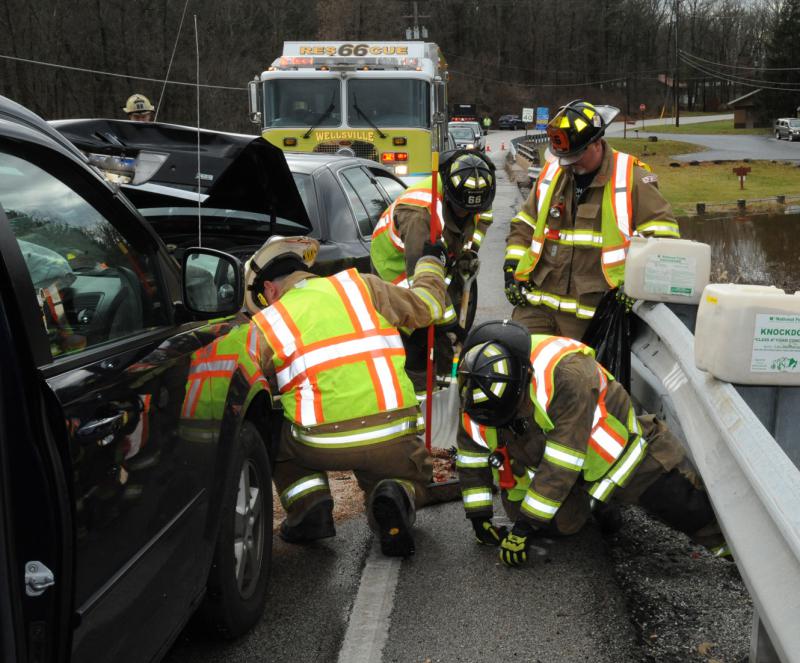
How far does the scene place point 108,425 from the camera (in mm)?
2289

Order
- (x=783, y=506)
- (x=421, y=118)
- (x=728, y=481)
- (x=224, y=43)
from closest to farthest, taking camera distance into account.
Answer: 1. (x=783, y=506)
2. (x=728, y=481)
3. (x=421, y=118)
4. (x=224, y=43)

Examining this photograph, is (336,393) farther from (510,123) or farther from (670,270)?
(510,123)

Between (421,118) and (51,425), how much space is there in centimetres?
1291

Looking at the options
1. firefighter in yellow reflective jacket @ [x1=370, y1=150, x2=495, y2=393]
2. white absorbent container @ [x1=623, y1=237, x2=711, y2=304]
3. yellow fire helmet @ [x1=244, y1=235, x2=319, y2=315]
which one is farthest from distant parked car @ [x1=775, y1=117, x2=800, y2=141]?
yellow fire helmet @ [x1=244, y1=235, x2=319, y2=315]

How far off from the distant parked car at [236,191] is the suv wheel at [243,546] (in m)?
1.78

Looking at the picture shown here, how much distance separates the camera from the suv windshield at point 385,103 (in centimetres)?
1443

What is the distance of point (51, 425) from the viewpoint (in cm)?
201

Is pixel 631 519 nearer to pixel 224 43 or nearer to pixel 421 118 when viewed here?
pixel 421 118

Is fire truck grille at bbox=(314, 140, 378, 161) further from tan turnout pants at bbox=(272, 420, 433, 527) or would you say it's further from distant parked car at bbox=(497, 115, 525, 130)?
distant parked car at bbox=(497, 115, 525, 130)

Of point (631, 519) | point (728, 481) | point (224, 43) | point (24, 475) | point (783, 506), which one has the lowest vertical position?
point (631, 519)

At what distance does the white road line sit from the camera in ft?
11.3

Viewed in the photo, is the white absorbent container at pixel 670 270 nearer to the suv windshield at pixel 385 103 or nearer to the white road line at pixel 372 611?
the white road line at pixel 372 611

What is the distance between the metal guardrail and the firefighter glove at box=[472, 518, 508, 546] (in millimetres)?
943

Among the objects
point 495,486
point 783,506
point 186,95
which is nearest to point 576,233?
point 495,486
